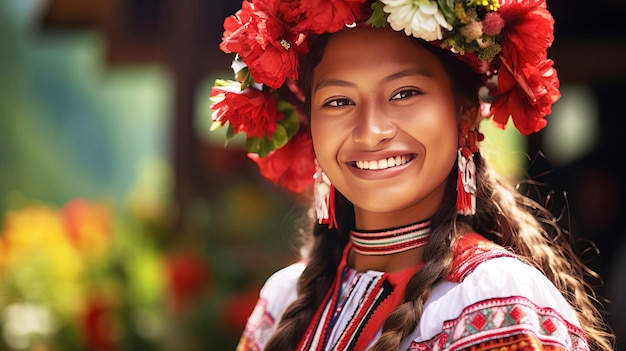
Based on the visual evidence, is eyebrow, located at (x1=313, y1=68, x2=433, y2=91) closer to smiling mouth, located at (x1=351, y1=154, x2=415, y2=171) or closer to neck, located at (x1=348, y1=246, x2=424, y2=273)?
smiling mouth, located at (x1=351, y1=154, x2=415, y2=171)

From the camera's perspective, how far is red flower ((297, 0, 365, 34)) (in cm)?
196

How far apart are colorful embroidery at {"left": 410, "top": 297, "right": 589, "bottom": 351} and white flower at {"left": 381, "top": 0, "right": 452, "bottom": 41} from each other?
53 cm

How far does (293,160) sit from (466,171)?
52 centimetres

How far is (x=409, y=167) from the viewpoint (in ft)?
6.73

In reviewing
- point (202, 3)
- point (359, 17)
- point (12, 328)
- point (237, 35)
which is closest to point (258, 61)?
point (237, 35)

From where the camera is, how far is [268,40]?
2.04 metres

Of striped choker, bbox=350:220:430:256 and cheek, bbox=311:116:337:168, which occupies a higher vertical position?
cheek, bbox=311:116:337:168

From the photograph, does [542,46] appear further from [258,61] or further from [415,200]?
[258,61]

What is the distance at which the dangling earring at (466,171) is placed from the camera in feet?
6.78

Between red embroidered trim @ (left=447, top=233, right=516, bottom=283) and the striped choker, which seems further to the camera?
the striped choker

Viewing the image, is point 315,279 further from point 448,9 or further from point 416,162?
point 448,9

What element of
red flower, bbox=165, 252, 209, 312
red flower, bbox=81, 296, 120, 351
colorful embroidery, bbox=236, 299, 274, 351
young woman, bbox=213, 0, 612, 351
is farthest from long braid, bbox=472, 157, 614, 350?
red flower, bbox=81, 296, 120, 351

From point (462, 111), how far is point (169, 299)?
2.83m

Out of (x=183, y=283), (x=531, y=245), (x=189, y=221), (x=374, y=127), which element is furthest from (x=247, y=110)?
(x=189, y=221)
